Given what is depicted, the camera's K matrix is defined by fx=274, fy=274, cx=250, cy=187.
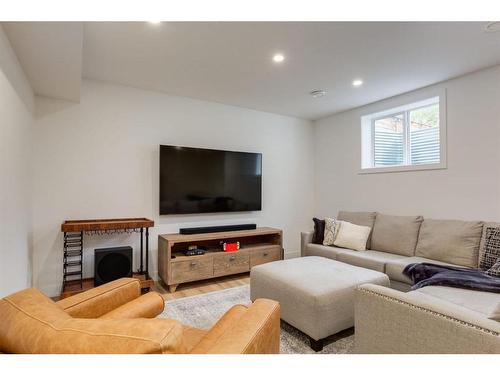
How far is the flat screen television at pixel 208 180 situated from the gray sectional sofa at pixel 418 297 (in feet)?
3.52

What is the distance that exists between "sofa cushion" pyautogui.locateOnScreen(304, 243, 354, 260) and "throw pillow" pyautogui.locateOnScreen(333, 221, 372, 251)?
0.33 feet

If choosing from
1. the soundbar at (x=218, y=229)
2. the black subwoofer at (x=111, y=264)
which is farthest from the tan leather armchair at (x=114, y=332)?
the soundbar at (x=218, y=229)

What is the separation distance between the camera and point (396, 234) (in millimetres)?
3211

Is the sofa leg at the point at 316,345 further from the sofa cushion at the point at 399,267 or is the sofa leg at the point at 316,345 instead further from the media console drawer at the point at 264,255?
the media console drawer at the point at 264,255

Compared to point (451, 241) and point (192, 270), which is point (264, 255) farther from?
point (451, 241)

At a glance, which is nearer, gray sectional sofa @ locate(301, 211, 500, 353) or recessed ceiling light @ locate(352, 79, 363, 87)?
gray sectional sofa @ locate(301, 211, 500, 353)

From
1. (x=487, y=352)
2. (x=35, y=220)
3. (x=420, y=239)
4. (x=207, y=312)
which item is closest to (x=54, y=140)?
(x=35, y=220)

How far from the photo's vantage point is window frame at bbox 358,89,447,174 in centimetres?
312

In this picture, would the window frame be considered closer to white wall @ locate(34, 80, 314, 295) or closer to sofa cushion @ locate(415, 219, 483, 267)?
sofa cushion @ locate(415, 219, 483, 267)

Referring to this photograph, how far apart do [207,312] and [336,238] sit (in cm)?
185

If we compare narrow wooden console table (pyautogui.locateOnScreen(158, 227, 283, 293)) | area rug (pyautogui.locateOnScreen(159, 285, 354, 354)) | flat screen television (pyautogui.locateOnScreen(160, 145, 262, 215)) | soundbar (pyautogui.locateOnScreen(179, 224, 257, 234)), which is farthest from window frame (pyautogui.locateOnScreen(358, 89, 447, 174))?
area rug (pyautogui.locateOnScreen(159, 285, 354, 354))

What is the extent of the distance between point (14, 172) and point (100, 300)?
4.61 feet

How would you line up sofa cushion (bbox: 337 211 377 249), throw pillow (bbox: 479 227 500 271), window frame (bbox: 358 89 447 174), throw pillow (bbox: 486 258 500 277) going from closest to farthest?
throw pillow (bbox: 486 258 500 277)
throw pillow (bbox: 479 227 500 271)
window frame (bbox: 358 89 447 174)
sofa cushion (bbox: 337 211 377 249)
